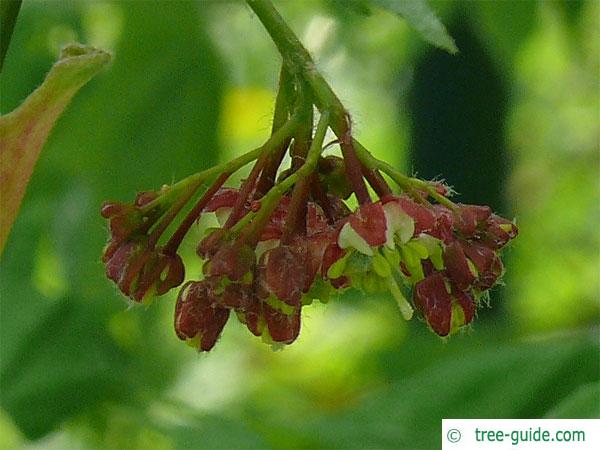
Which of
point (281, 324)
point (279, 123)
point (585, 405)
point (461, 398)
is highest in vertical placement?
point (279, 123)

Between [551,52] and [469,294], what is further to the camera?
[551,52]

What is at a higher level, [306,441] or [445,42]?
[445,42]

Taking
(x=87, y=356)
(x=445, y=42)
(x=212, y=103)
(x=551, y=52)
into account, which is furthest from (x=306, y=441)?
(x=551, y=52)

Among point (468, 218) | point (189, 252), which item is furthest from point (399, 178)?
point (189, 252)

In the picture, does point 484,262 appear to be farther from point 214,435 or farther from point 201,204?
point 214,435

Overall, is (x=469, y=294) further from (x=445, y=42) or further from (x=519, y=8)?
(x=519, y=8)

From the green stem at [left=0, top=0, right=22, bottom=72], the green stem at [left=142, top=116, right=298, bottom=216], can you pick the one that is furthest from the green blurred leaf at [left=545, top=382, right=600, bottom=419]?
the green stem at [left=0, top=0, right=22, bottom=72]

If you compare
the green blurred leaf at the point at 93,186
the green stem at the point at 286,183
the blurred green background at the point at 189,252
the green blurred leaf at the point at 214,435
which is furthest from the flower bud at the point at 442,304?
the green blurred leaf at the point at 93,186
